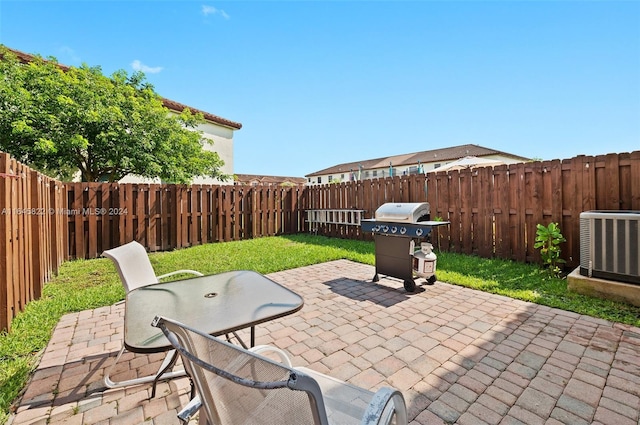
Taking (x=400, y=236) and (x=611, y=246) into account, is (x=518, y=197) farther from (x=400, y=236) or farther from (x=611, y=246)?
(x=400, y=236)

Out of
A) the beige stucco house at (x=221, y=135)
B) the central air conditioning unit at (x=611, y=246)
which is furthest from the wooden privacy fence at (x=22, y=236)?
the beige stucco house at (x=221, y=135)

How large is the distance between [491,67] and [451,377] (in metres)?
10.9

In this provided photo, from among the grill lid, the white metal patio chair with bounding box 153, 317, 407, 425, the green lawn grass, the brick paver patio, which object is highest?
the grill lid

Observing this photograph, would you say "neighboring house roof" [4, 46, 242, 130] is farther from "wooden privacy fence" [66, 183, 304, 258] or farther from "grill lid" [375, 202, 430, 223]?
"grill lid" [375, 202, 430, 223]

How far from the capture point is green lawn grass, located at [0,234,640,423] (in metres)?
2.49

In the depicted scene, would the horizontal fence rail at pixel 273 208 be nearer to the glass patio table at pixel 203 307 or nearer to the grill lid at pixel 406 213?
the glass patio table at pixel 203 307

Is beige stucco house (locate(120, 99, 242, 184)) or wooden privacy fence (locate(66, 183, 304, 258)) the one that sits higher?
beige stucco house (locate(120, 99, 242, 184))

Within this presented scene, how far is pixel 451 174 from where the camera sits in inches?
248

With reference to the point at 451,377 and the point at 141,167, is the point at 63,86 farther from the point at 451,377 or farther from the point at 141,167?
the point at 451,377

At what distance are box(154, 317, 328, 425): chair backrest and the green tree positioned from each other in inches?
388

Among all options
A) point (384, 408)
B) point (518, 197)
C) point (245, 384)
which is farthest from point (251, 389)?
point (518, 197)

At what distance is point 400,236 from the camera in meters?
4.03

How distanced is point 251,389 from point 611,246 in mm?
4619

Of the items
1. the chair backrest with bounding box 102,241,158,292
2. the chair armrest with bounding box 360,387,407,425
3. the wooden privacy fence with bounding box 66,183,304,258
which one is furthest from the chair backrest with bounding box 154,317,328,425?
the wooden privacy fence with bounding box 66,183,304,258
